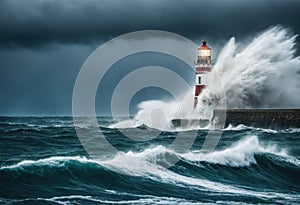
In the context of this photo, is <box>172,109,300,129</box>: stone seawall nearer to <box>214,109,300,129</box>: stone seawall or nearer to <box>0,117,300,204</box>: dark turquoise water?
<box>214,109,300,129</box>: stone seawall

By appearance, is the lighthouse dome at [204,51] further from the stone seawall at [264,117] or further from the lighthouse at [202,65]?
the stone seawall at [264,117]

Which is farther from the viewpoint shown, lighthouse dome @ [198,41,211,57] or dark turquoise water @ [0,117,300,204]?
lighthouse dome @ [198,41,211,57]

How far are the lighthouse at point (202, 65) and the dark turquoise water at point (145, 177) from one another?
18130 millimetres

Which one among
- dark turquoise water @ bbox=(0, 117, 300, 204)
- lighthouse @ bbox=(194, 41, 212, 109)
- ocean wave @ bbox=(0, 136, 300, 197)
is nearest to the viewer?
dark turquoise water @ bbox=(0, 117, 300, 204)

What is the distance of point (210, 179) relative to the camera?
12836 millimetres

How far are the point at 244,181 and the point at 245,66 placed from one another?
22296mm

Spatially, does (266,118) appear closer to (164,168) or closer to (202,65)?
(202,65)

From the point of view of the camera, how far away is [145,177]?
12117 millimetres

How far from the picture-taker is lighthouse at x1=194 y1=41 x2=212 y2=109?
3519cm

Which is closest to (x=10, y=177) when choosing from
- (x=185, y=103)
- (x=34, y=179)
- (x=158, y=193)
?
(x=34, y=179)

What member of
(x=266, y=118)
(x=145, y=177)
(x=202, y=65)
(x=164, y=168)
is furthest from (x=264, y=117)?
(x=145, y=177)

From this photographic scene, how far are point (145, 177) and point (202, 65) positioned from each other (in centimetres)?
2392

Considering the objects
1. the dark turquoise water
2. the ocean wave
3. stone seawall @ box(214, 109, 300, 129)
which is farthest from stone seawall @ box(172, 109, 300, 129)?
the ocean wave

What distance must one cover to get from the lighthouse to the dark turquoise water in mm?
18130
